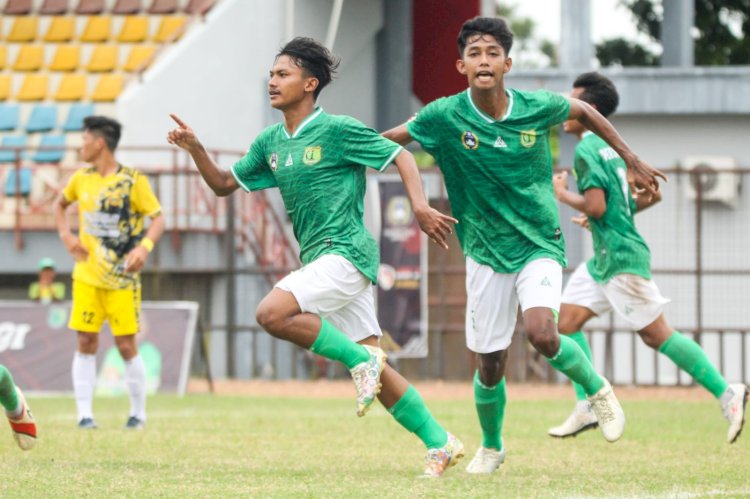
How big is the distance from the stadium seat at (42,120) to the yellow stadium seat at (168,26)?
2448mm

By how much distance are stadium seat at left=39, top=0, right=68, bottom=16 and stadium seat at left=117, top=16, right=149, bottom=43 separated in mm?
1202

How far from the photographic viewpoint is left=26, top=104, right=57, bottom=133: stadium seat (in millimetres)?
23062

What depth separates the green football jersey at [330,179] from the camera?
755 cm

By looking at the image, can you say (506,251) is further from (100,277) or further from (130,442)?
(100,277)

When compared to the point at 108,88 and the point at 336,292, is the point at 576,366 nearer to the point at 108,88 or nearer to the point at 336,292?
the point at 336,292

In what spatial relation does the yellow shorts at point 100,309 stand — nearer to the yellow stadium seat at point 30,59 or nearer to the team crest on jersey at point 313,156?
the team crest on jersey at point 313,156

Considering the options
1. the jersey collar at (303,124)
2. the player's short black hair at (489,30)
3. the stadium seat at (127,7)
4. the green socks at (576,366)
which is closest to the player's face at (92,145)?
the jersey collar at (303,124)

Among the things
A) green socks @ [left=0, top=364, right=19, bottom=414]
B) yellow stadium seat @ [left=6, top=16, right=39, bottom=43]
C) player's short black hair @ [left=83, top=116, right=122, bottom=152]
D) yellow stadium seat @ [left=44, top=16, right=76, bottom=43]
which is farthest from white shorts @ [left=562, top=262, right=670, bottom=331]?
yellow stadium seat @ [left=6, top=16, right=39, bottom=43]

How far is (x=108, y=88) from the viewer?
23438 mm

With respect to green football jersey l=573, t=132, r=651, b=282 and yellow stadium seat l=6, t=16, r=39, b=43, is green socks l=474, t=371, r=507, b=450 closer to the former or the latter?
green football jersey l=573, t=132, r=651, b=282

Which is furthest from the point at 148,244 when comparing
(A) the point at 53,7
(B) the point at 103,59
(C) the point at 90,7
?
(A) the point at 53,7

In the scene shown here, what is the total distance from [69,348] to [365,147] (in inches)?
380

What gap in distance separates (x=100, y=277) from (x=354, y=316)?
4.10 meters

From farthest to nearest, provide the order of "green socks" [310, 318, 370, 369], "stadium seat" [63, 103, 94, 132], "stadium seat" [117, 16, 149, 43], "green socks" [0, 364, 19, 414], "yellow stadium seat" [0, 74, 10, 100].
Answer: "stadium seat" [117, 16, 149, 43], "yellow stadium seat" [0, 74, 10, 100], "stadium seat" [63, 103, 94, 132], "green socks" [0, 364, 19, 414], "green socks" [310, 318, 370, 369]
